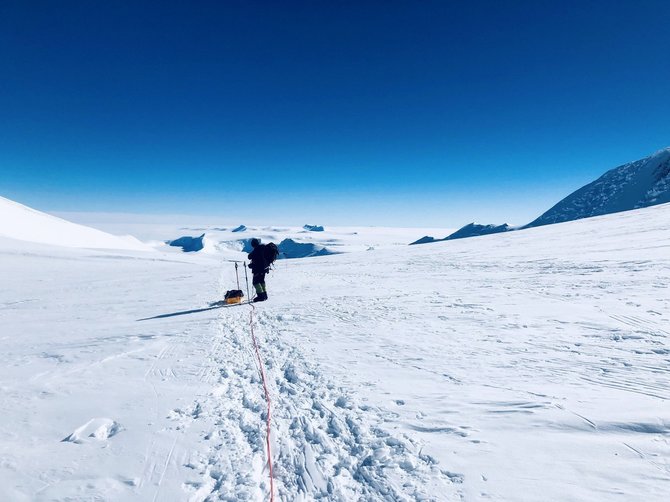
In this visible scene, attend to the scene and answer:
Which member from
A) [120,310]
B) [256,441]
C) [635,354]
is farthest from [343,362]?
[120,310]

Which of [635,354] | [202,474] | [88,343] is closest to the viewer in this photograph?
[202,474]

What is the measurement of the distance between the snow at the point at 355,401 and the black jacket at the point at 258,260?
8.14 feet

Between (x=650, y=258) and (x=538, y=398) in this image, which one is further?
(x=650, y=258)

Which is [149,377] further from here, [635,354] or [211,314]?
[635,354]

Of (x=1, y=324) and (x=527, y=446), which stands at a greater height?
(x=1, y=324)

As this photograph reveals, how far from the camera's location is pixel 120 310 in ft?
42.7

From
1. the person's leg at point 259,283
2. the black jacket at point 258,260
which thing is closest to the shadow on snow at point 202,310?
the person's leg at point 259,283

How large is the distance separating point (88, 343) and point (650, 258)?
73.8ft

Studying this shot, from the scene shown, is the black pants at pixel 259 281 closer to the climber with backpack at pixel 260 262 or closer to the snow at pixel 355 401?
the climber with backpack at pixel 260 262

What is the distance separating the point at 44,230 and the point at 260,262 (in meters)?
69.1

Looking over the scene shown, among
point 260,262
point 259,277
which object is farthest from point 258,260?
point 259,277

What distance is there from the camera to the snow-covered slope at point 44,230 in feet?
182

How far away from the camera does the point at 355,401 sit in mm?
5312

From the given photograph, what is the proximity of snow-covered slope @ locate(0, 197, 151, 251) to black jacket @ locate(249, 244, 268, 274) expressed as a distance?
54.4 metres
